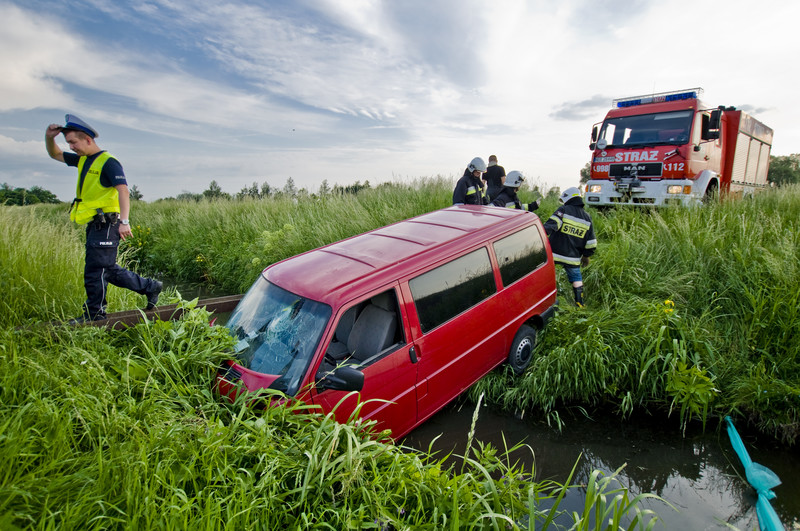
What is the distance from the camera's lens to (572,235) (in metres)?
5.62

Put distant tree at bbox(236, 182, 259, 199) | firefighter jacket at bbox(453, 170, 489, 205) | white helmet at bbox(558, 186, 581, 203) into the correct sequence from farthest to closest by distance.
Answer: distant tree at bbox(236, 182, 259, 199) < firefighter jacket at bbox(453, 170, 489, 205) < white helmet at bbox(558, 186, 581, 203)

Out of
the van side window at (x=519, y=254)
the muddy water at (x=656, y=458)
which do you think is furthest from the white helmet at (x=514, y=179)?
the muddy water at (x=656, y=458)

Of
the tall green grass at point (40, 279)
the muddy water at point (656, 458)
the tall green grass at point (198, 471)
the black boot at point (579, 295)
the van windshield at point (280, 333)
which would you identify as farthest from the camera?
the black boot at point (579, 295)

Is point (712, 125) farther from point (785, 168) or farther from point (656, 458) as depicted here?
point (785, 168)

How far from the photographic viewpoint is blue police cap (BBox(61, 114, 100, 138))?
13.5 feet

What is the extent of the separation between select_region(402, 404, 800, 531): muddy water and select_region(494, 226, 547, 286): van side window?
1.55 m

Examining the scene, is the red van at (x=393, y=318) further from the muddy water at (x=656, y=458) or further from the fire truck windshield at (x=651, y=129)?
the fire truck windshield at (x=651, y=129)

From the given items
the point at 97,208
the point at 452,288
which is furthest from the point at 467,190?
the point at 97,208

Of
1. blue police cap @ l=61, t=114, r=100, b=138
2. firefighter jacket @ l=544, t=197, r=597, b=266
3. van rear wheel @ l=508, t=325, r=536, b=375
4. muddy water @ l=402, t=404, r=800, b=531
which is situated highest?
blue police cap @ l=61, t=114, r=100, b=138

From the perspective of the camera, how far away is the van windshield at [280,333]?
115 inches

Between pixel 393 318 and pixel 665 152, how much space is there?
A: 345 inches

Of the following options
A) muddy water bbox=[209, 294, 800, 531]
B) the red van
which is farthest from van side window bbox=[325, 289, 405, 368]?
muddy water bbox=[209, 294, 800, 531]

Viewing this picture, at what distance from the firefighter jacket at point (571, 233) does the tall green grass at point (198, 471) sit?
3.93m

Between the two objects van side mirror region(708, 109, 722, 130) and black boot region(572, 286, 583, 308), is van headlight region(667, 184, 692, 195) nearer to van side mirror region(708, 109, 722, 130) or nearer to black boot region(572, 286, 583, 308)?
van side mirror region(708, 109, 722, 130)
